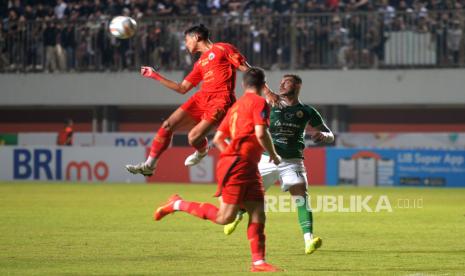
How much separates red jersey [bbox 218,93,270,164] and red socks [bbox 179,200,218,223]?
774 mm

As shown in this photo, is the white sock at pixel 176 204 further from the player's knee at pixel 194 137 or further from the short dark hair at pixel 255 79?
the player's knee at pixel 194 137

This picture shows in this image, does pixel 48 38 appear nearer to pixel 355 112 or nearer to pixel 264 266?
pixel 355 112

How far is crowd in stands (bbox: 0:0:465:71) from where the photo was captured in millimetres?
33875

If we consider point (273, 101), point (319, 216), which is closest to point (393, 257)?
point (273, 101)

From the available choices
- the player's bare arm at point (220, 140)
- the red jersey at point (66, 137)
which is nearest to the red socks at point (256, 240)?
the player's bare arm at point (220, 140)

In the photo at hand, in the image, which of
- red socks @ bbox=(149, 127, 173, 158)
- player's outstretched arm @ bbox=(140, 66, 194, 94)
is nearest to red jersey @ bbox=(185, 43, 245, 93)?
player's outstretched arm @ bbox=(140, 66, 194, 94)

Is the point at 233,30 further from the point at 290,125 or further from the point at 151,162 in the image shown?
the point at 290,125

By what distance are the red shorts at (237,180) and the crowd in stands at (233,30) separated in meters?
23.6

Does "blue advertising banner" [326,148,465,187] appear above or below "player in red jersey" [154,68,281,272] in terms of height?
below

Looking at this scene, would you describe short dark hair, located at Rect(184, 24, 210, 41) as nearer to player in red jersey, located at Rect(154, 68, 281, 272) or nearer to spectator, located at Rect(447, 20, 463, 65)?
player in red jersey, located at Rect(154, 68, 281, 272)

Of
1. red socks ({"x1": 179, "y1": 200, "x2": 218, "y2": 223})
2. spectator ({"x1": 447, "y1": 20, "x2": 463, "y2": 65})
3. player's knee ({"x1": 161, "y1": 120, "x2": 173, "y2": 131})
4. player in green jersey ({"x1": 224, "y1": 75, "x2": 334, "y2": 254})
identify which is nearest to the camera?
red socks ({"x1": 179, "y1": 200, "x2": 218, "y2": 223})

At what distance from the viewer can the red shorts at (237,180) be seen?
10.7 metres

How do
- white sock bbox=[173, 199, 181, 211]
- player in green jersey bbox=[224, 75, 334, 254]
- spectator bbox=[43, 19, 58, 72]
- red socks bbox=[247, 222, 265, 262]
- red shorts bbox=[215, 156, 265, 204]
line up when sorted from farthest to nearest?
1. spectator bbox=[43, 19, 58, 72]
2. player in green jersey bbox=[224, 75, 334, 254]
3. white sock bbox=[173, 199, 181, 211]
4. red socks bbox=[247, 222, 265, 262]
5. red shorts bbox=[215, 156, 265, 204]

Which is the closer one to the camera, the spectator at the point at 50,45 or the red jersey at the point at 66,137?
the spectator at the point at 50,45
